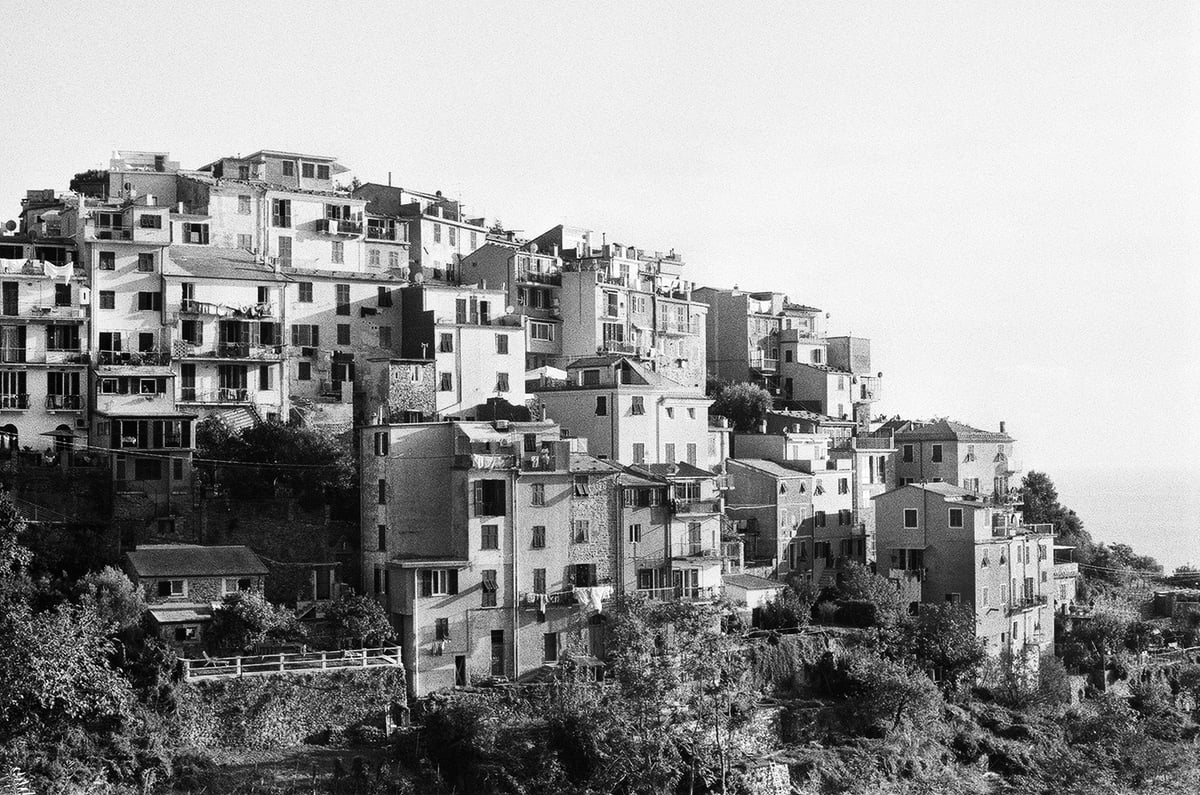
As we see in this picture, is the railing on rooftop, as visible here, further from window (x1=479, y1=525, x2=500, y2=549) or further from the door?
window (x1=479, y1=525, x2=500, y2=549)

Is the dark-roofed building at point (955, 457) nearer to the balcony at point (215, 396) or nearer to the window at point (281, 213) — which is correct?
the window at point (281, 213)

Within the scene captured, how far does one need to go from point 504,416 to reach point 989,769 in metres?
19.8

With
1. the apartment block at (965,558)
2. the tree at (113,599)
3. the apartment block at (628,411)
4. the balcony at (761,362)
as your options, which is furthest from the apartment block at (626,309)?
the tree at (113,599)

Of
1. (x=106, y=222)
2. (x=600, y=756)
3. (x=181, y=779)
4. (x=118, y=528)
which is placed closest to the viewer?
(x=181, y=779)

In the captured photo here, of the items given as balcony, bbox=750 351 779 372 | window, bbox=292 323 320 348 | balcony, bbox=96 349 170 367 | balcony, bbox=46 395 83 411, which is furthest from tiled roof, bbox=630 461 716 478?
balcony, bbox=750 351 779 372

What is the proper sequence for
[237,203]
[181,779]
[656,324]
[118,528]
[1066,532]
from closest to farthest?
[181,779] → [118,528] → [237,203] → [656,324] → [1066,532]

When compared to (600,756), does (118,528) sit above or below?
above

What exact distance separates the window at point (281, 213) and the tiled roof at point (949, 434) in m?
27.6

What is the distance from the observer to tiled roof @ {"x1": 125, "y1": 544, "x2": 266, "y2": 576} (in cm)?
4153

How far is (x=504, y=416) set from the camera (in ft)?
173

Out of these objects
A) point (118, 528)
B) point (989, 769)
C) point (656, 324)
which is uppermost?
point (656, 324)

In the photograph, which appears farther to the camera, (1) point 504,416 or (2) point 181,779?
(1) point 504,416

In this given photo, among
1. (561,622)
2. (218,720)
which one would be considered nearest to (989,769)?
(561,622)

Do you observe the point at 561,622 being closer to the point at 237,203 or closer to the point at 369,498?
the point at 369,498
